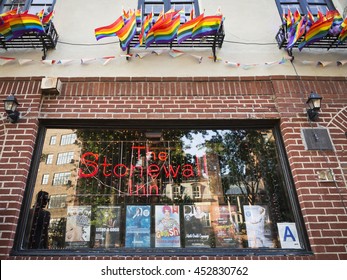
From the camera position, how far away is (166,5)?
5.15 m

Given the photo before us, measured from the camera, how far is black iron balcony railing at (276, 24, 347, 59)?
440 cm

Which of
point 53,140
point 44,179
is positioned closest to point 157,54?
point 53,140

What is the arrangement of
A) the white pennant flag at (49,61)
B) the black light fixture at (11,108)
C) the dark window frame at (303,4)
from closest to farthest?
the black light fixture at (11,108) → the white pennant flag at (49,61) → the dark window frame at (303,4)

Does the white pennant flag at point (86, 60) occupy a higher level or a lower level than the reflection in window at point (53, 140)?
higher

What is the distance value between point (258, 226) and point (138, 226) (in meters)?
1.59

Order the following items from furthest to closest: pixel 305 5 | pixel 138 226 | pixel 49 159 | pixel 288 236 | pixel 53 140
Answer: pixel 305 5 < pixel 53 140 < pixel 49 159 < pixel 138 226 < pixel 288 236

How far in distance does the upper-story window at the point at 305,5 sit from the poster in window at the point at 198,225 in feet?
13.8

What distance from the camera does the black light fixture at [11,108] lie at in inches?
A: 145

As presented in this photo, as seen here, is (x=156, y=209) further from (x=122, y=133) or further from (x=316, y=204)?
(x=316, y=204)

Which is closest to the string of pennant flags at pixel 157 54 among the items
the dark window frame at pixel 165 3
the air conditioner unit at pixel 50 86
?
the air conditioner unit at pixel 50 86

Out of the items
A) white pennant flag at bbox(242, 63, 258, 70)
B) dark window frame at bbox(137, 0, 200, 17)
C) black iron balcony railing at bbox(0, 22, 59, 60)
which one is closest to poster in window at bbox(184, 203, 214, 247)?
white pennant flag at bbox(242, 63, 258, 70)

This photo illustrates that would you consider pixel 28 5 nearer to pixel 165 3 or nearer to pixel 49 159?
pixel 165 3

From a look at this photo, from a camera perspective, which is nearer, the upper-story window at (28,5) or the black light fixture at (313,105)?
the black light fixture at (313,105)

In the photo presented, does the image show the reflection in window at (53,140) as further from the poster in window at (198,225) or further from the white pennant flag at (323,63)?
the white pennant flag at (323,63)
